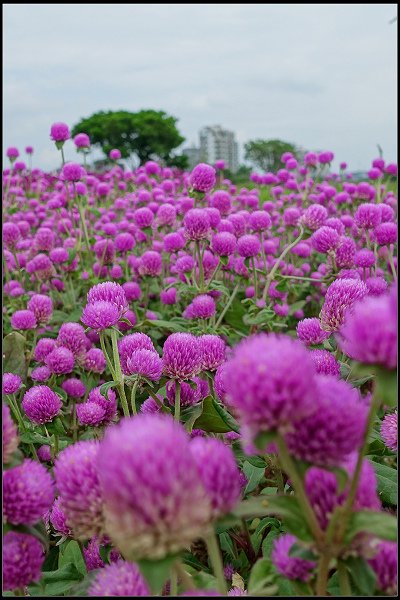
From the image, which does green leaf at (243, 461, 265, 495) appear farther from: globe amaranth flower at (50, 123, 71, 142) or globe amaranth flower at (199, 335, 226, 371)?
globe amaranth flower at (50, 123, 71, 142)

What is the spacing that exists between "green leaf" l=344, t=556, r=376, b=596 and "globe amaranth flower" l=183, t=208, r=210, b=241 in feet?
5.93

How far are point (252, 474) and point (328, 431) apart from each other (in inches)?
34.6

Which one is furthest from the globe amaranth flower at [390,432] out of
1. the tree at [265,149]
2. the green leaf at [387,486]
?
the tree at [265,149]

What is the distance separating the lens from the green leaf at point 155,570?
1.84 feet

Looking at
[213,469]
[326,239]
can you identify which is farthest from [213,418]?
[326,239]

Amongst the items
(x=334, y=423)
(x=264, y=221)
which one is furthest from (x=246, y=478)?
(x=264, y=221)

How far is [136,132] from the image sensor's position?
34.0 metres

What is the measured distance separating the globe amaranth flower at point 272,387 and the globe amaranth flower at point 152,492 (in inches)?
3.3

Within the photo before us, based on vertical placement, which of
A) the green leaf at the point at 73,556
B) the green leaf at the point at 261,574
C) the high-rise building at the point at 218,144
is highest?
the high-rise building at the point at 218,144

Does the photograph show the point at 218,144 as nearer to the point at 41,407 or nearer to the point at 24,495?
the point at 41,407

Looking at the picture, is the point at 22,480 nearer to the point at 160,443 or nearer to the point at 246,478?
the point at 160,443

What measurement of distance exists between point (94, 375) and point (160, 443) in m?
1.92

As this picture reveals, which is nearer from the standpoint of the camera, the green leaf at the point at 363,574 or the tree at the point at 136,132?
the green leaf at the point at 363,574

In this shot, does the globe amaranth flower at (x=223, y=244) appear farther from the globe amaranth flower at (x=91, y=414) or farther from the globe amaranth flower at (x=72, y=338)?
the globe amaranth flower at (x=91, y=414)
